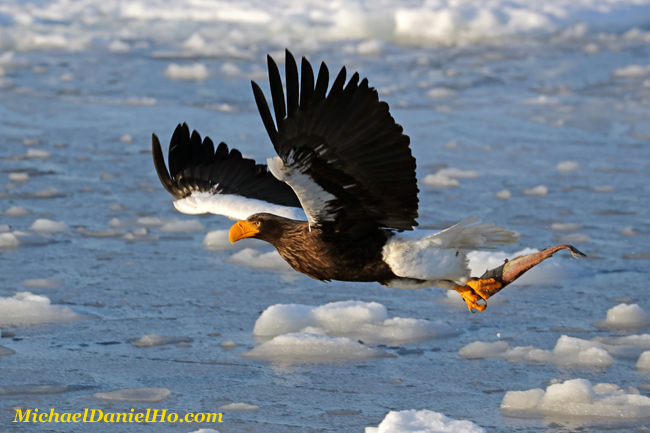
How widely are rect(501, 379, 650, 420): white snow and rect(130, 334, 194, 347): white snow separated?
180 centimetres

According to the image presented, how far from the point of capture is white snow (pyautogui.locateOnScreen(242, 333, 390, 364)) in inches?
188

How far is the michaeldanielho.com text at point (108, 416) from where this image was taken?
4027mm

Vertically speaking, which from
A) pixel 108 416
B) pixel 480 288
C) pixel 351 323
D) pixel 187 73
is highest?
pixel 187 73

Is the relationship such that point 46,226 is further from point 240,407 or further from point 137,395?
point 240,407

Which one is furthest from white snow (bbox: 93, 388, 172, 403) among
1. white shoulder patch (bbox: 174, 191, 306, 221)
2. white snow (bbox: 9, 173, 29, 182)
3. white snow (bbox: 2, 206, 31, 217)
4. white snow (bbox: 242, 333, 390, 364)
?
white snow (bbox: 9, 173, 29, 182)

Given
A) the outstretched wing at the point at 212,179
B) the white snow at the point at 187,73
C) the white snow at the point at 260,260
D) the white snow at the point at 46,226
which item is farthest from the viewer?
the white snow at the point at 187,73

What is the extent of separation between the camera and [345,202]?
4.00m

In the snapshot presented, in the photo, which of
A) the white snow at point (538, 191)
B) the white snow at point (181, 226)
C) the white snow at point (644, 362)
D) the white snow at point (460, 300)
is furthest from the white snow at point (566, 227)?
the white snow at point (181, 226)

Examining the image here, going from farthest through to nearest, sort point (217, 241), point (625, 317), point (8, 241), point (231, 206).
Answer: point (217, 241), point (8, 241), point (625, 317), point (231, 206)

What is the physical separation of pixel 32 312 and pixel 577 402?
3.02 meters

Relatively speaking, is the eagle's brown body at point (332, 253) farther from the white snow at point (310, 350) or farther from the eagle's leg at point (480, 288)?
the white snow at point (310, 350)

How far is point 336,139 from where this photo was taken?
3645 millimetres

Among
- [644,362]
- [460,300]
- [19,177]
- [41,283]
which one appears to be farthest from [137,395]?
[19,177]

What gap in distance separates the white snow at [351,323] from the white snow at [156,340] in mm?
418
